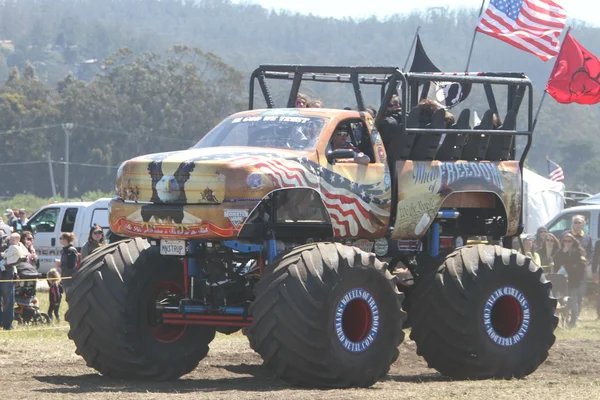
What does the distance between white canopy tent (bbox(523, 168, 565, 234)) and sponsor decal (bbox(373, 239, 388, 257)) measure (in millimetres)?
20820

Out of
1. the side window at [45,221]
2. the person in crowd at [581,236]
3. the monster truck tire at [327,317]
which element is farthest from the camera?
the side window at [45,221]

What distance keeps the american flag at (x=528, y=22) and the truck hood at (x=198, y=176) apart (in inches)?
316

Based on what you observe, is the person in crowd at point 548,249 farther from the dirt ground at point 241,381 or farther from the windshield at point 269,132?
the windshield at point 269,132

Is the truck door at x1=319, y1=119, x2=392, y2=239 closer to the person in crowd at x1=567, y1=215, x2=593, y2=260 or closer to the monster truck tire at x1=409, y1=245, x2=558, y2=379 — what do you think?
the monster truck tire at x1=409, y1=245, x2=558, y2=379

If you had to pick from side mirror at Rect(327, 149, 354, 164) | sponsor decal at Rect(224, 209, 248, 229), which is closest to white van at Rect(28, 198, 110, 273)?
side mirror at Rect(327, 149, 354, 164)

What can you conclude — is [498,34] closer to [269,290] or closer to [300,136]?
[300,136]

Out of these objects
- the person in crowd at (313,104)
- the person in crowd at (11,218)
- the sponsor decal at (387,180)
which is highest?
the person in crowd at (313,104)

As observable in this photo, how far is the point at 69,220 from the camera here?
30453 millimetres

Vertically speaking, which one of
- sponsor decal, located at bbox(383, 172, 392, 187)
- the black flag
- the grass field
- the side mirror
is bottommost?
the grass field

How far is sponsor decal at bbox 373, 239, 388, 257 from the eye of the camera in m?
13.2

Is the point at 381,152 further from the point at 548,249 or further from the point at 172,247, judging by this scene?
the point at 548,249

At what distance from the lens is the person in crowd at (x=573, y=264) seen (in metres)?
22.3

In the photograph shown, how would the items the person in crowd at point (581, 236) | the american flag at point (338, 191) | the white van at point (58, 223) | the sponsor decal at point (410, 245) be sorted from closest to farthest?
1. the american flag at point (338, 191)
2. the sponsor decal at point (410, 245)
3. the person in crowd at point (581, 236)
4. the white van at point (58, 223)

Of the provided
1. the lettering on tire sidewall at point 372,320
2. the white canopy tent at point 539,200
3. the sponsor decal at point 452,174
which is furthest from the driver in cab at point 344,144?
the white canopy tent at point 539,200
